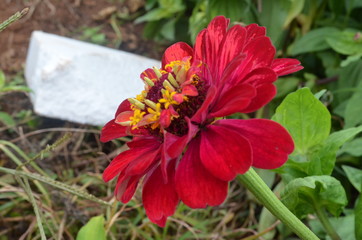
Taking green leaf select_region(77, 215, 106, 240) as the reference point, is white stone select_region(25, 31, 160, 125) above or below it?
below

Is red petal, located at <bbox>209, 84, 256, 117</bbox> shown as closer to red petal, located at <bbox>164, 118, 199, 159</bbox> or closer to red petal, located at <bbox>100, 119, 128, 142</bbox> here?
red petal, located at <bbox>164, 118, 199, 159</bbox>

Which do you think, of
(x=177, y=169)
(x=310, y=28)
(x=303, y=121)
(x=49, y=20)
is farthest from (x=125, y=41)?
(x=177, y=169)

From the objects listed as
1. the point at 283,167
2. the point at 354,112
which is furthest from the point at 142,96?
the point at 354,112

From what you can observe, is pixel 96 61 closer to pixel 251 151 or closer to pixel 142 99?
pixel 142 99

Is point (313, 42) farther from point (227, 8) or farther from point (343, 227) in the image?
point (343, 227)

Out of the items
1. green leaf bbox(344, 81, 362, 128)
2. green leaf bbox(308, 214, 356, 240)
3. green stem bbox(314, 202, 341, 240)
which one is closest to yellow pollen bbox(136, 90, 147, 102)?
green stem bbox(314, 202, 341, 240)

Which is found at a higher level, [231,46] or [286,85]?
[231,46]

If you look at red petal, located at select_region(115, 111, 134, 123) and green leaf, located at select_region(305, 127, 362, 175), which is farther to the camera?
green leaf, located at select_region(305, 127, 362, 175)

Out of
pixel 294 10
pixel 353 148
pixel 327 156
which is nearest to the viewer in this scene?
pixel 327 156
